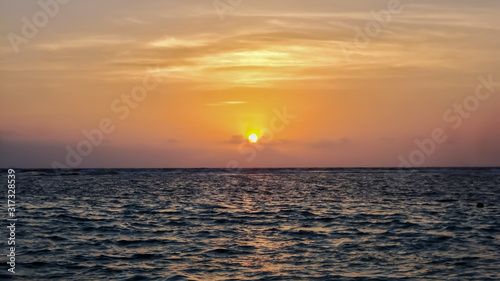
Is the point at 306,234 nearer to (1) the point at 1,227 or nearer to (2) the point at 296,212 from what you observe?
(2) the point at 296,212

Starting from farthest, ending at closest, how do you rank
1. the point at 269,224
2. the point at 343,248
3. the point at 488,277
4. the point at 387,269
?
the point at 269,224, the point at 343,248, the point at 387,269, the point at 488,277

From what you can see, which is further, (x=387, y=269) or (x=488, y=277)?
(x=387, y=269)

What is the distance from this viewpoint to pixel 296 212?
55344 millimetres

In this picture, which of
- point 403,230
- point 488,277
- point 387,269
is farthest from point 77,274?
point 403,230

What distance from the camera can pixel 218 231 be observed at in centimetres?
4125

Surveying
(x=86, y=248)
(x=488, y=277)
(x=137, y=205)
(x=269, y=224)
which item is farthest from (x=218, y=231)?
(x=137, y=205)

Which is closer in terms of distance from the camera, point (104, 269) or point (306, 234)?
point (104, 269)

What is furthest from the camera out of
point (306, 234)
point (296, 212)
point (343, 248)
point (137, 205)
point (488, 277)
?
point (137, 205)

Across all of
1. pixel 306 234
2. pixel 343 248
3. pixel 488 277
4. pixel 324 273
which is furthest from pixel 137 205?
pixel 488 277

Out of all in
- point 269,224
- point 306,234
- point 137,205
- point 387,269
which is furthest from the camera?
point 137,205

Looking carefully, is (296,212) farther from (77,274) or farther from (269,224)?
(77,274)

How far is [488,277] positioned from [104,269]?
18046 millimetres

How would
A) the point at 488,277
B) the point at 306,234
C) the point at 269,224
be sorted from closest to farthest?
the point at 488,277, the point at 306,234, the point at 269,224

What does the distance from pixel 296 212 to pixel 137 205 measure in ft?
62.3
